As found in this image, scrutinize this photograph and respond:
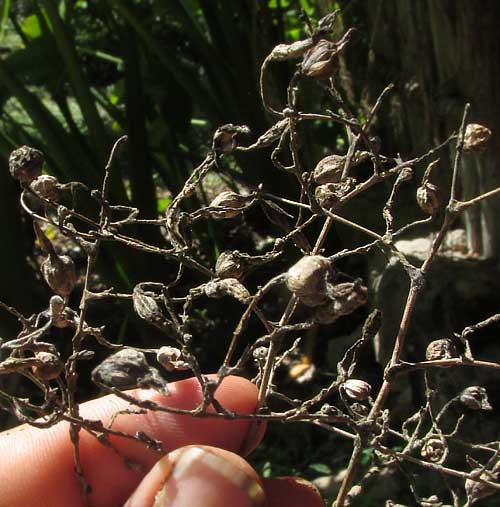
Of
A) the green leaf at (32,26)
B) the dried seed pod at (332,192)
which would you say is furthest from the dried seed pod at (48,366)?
the green leaf at (32,26)

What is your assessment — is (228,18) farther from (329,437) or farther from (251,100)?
(329,437)

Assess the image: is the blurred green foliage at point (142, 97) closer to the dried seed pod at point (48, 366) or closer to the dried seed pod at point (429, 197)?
the dried seed pod at point (429, 197)

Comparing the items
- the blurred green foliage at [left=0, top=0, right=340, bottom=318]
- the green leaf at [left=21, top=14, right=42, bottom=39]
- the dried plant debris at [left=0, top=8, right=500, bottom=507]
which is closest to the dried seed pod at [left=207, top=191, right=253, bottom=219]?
the dried plant debris at [left=0, top=8, right=500, bottom=507]

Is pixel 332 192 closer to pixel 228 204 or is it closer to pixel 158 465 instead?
pixel 228 204

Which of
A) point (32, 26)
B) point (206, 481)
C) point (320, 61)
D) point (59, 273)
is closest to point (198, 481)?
point (206, 481)

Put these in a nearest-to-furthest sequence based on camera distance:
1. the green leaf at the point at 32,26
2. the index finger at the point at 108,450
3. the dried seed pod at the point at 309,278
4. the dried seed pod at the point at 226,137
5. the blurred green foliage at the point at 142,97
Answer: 1. the dried seed pod at the point at 309,278
2. the dried seed pod at the point at 226,137
3. the index finger at the point at 108,450
4. the blurred green foliage at the point at 142,97
5. the green leaf at the point at 32,26

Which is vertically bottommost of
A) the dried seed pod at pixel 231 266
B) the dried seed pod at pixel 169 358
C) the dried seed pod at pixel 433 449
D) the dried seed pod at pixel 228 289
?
the dried seed pod at pixel 433 449
